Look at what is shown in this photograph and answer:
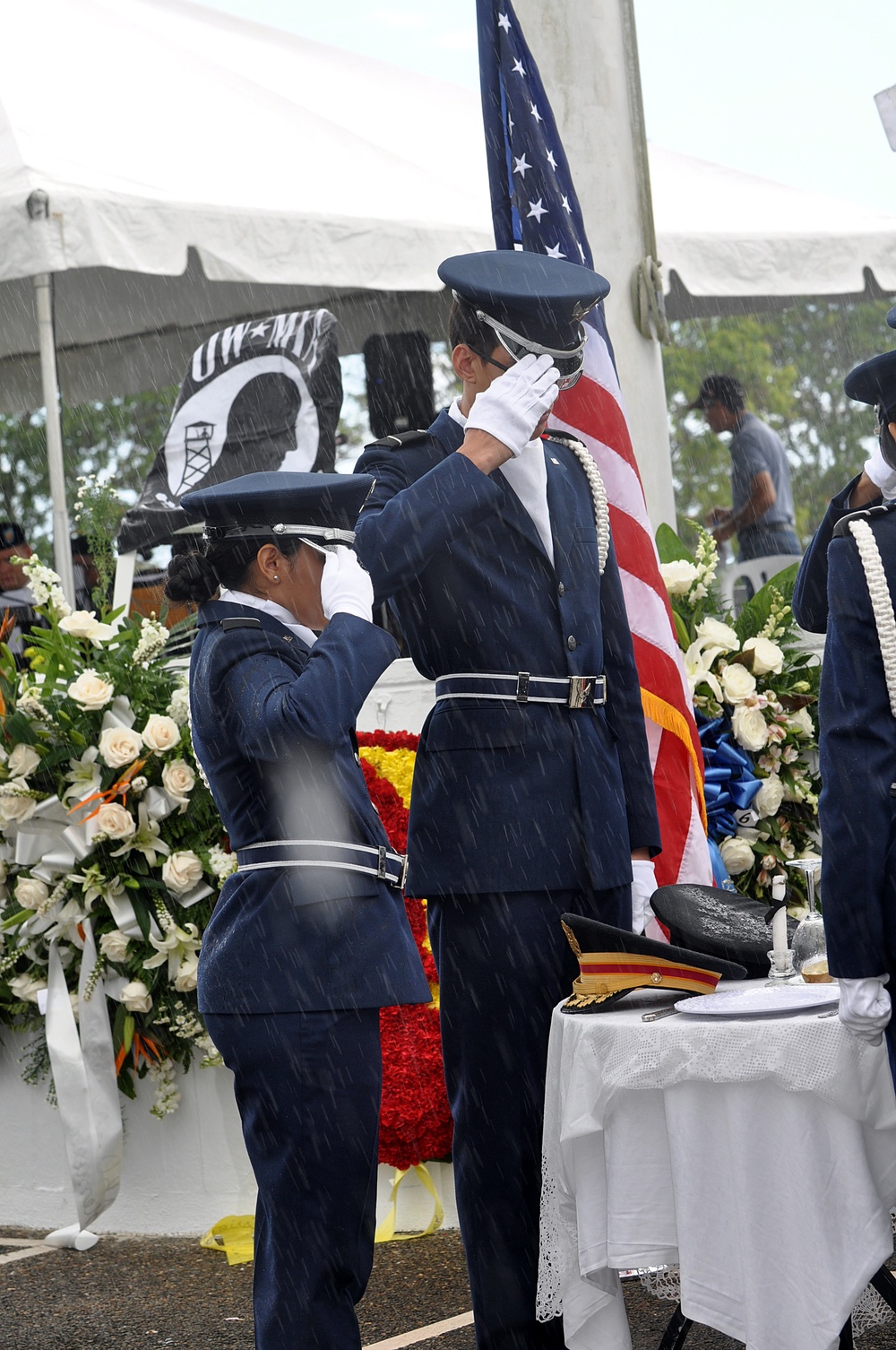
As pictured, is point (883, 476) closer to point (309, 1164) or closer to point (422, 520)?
point (422, 520)

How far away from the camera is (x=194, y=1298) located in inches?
162

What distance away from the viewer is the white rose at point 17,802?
4.87m

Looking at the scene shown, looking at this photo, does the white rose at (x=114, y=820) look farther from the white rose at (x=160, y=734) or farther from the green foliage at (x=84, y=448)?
the green foliage at (x=84, y=448)

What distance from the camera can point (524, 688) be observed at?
296 cm

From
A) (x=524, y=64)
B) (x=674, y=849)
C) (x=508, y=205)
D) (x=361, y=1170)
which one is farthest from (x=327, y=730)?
(x=524, y=64)

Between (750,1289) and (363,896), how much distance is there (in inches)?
35.4

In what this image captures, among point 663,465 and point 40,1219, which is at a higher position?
point 663,465

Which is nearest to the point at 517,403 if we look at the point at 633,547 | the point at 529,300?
the point at 529,300

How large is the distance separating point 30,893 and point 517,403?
275 centimetres

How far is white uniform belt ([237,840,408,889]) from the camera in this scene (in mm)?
2770

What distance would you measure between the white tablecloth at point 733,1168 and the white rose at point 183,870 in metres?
2.20

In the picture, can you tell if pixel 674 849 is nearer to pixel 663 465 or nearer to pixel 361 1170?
pixel 361 1170

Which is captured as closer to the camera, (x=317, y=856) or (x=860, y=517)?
(x=860, y=517)

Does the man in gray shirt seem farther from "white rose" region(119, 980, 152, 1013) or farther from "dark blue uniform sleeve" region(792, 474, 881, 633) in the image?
"dark blue uniform sleeve" region(792, 474, 881, 633)
